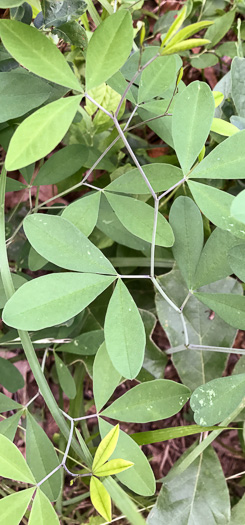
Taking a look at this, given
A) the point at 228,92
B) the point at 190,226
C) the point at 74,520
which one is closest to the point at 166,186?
the point at 190,226

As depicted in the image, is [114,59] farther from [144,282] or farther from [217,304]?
[144,282]

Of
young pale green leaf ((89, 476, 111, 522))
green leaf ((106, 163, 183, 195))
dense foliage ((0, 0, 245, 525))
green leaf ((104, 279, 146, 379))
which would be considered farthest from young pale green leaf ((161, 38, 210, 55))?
young pale green leaf ((89, 476, 111, 522))

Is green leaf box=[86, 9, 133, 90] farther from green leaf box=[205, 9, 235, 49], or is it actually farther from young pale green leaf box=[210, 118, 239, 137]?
green leaf box=[205, 9, 235, 49]

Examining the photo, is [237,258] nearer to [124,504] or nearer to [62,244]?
[62,244]

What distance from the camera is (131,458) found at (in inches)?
27.7

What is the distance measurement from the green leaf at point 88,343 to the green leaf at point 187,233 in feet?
0.77

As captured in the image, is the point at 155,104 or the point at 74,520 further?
the point at 74,520

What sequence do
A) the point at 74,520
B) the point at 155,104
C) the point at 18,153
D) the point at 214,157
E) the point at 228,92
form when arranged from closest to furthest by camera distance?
the point at 18,153, the point at 214,157, the point at 155,104, the point at 228,92, the point at 74,520

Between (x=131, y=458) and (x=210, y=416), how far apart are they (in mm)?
140

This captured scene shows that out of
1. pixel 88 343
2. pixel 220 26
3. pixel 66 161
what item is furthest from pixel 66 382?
pixel 220 26

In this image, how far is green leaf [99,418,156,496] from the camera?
692 mm

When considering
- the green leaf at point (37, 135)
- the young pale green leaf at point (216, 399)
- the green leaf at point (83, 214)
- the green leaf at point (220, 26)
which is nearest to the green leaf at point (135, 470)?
the young pale green leaf at point (216, 399)

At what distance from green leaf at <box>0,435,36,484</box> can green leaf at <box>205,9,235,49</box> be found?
93 centimetres

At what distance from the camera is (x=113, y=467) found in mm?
632
